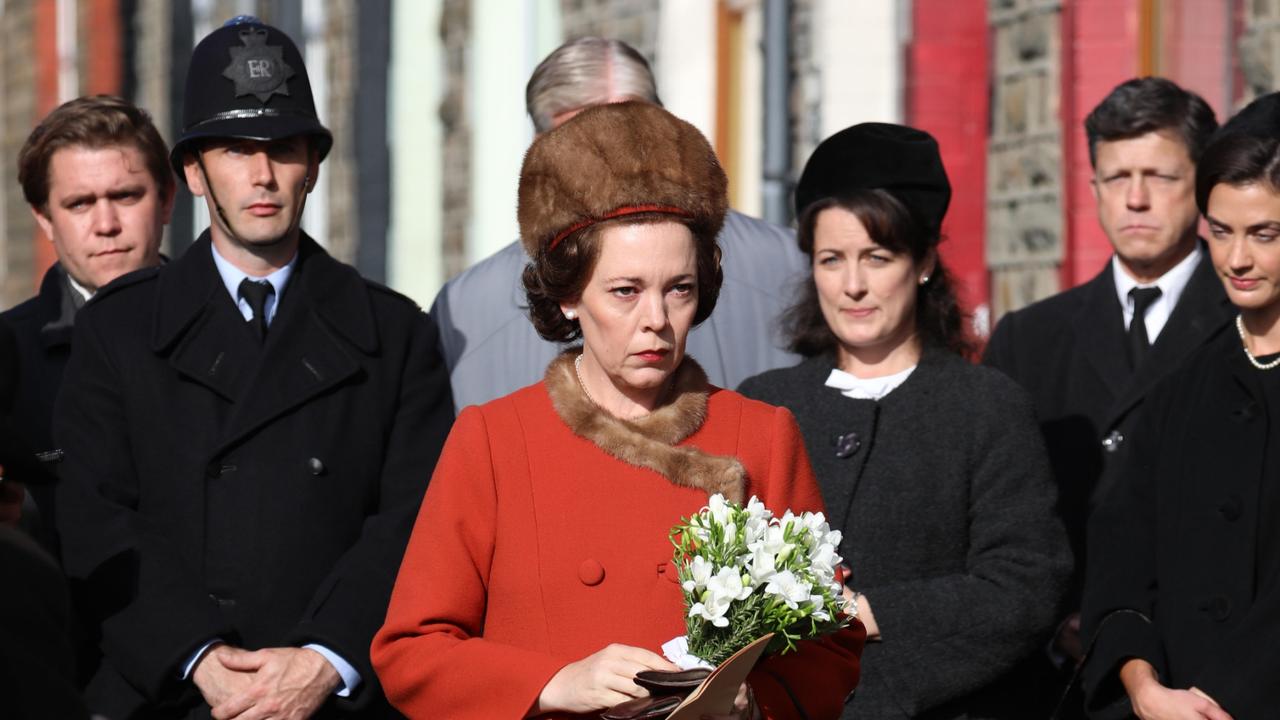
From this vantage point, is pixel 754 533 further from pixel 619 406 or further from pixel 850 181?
pixel 850 181

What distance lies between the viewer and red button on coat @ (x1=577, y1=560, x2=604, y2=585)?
353 cm

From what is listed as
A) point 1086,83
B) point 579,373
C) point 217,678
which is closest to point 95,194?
point 217,678

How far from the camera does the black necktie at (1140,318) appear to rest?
17.9 feet

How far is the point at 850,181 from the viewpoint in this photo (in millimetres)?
4727

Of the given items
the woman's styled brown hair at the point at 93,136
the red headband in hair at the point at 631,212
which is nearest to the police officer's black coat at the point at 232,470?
the woman's styled brown hair at the point at 93,136

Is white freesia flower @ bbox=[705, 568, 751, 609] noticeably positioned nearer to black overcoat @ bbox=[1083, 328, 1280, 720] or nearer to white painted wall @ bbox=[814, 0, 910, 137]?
black overcoat @ bbox=[1083, 328, 1280, 720]

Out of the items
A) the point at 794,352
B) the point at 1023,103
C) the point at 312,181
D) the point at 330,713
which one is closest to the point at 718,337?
the point at 794,352

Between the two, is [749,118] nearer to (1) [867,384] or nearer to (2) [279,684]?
(1) [867,384]

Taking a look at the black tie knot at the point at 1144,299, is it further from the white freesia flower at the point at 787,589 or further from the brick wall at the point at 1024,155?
the brick wall at the point at 1024,155

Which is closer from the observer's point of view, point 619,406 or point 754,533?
point 754,533

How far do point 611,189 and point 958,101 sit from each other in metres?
6.02

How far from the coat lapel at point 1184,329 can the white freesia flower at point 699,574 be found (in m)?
2.25

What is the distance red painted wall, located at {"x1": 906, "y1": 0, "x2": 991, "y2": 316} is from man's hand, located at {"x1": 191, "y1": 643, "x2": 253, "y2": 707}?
205 inches

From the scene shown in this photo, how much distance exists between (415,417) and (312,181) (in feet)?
2.19
